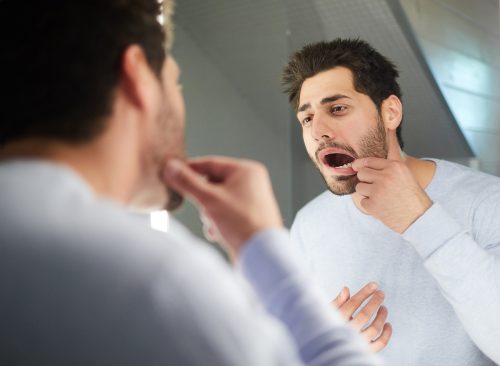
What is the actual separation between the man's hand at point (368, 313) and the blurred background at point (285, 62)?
0.28 meters

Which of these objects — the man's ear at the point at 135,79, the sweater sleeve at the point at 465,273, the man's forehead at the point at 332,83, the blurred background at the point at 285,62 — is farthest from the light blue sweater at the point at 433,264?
the man's ear at the point at 135,79

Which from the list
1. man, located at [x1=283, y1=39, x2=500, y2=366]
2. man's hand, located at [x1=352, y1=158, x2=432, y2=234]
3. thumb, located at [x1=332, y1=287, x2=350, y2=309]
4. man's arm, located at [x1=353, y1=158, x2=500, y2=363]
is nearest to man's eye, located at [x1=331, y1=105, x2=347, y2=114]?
man, located at [x1=283, y1=39, x2=500, y2=366]

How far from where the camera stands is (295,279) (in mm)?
444

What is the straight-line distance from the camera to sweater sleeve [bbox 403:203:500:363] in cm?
86

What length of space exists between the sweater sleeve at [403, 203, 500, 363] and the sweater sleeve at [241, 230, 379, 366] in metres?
0.49

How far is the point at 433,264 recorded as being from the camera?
88 cm

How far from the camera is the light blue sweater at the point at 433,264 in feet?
2.86

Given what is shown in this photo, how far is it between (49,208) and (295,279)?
20 centimetres

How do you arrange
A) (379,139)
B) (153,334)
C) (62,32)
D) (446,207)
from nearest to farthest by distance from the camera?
(153,334) → (62,32) → (446,207) → (379,139)

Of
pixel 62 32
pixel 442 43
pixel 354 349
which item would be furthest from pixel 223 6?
pixel 354 349

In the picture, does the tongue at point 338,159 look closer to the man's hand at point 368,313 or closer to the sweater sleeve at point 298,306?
the man's hand at point 368,313

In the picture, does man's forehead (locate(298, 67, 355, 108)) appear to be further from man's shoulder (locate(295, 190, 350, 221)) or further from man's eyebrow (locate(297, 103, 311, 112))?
man's shoulder (locate(295, 190, 350, 221))

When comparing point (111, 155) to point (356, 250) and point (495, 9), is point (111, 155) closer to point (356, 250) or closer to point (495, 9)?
point (356, 250)

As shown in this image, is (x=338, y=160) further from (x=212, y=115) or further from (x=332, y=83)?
(x=212, y=115)
